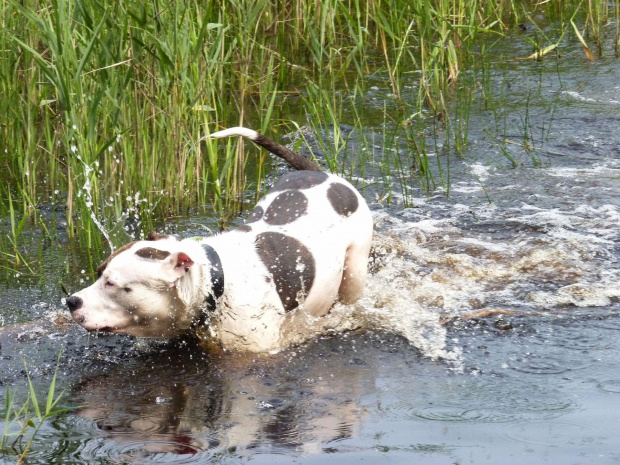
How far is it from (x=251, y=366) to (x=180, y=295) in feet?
1.66

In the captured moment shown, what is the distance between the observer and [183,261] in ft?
14.8

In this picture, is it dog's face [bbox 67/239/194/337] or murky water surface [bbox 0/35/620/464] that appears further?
dog's face [bbox 67/239/194/337]

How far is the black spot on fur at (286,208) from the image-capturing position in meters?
5.18

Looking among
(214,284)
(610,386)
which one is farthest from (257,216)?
(610,386)

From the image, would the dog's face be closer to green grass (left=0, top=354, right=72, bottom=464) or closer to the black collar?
the black collar

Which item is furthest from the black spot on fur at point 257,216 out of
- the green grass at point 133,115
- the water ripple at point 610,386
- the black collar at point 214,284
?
the water ripple at point 610,386

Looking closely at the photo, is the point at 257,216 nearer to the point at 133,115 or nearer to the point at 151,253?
the point at 151,253

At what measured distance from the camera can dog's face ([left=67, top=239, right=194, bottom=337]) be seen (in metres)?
4.45

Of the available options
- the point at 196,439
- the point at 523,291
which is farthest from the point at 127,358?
the point at 523,291

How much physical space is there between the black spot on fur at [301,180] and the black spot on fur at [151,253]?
108 centimetres

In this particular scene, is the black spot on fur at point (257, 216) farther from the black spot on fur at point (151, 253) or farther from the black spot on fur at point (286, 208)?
the black spot on fur at point (151, 253)

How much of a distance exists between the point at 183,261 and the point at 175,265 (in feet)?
0.14

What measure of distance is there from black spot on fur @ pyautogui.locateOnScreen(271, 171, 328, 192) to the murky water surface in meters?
0.74

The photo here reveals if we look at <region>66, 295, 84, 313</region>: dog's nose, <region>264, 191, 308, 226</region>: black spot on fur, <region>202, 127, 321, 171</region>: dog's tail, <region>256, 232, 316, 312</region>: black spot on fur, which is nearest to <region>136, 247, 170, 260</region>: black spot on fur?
<region>66, 295, 84, 313</region>: dog's nose
